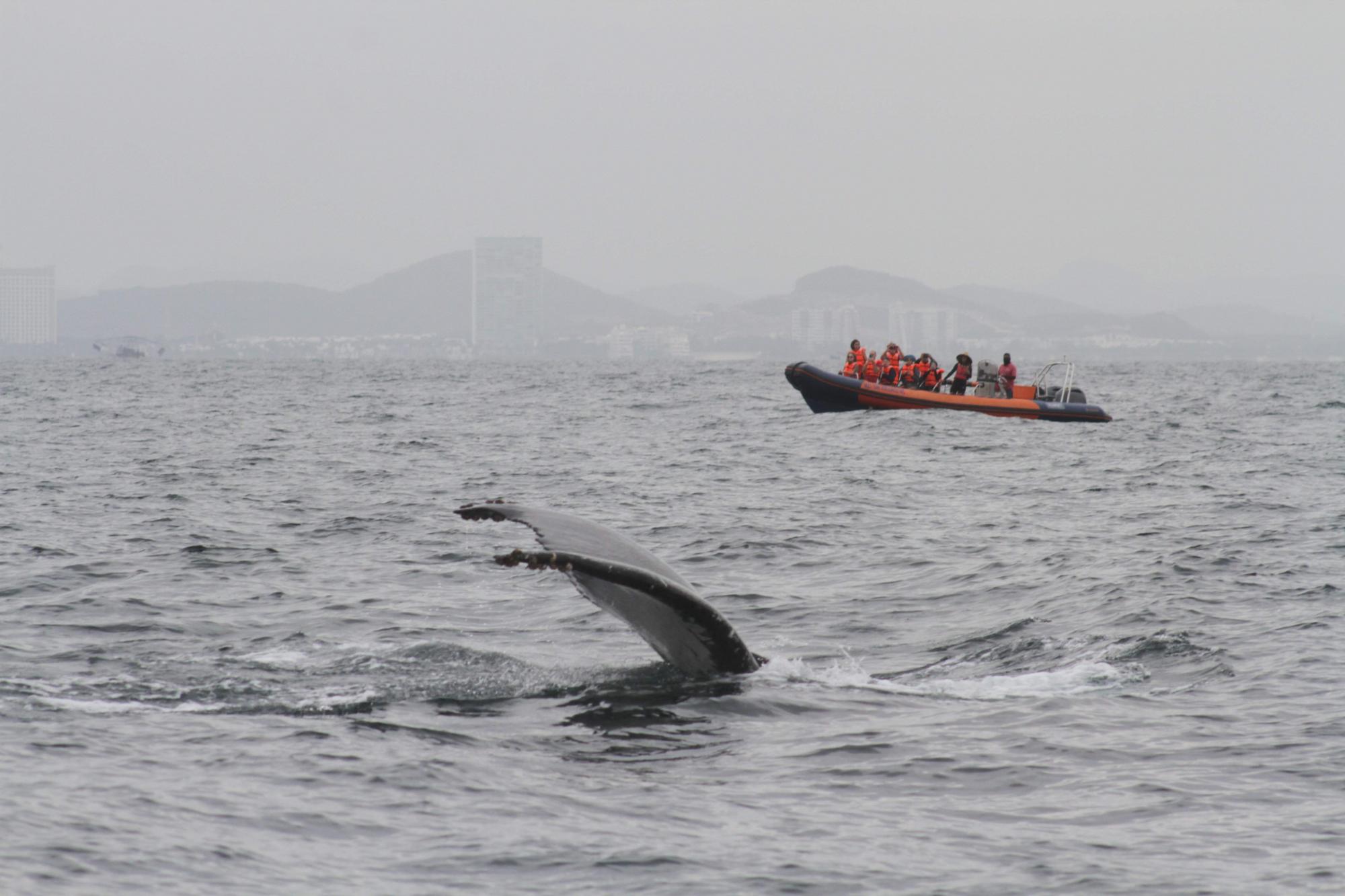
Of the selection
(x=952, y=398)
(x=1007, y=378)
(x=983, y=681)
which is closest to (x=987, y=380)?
(x=1007, y=378)

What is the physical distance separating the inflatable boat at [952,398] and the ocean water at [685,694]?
1226 centimetres

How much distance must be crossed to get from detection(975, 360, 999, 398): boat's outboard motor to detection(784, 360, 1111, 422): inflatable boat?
0.05 ft

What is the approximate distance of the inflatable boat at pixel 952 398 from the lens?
114ft

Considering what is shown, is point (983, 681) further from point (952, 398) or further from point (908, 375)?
point (908, 375)

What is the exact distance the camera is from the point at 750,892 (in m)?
5.57

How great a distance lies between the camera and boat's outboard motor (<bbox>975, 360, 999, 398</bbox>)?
115 ft

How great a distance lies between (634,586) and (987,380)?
29264mm

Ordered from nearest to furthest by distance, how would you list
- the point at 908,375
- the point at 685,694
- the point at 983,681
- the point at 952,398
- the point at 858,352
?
1. the point at 685,694
2. the point at 983,681
3. the point at 952,398
4. the point at 908,375
5. the point at 858,352

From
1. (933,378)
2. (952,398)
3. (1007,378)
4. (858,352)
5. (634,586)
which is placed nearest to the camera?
(634,586)

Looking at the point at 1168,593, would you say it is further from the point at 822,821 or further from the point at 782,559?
the point at 822,821

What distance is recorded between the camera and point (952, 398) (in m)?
34.8

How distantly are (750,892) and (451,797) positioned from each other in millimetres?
1658

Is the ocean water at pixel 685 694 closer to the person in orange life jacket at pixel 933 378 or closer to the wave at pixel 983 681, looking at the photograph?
the wave at pixel 983 681

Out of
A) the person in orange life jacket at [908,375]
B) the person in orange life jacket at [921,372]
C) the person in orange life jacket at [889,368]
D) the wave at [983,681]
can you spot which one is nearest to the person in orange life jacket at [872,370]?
the person in orange life jacket at [889,368]
